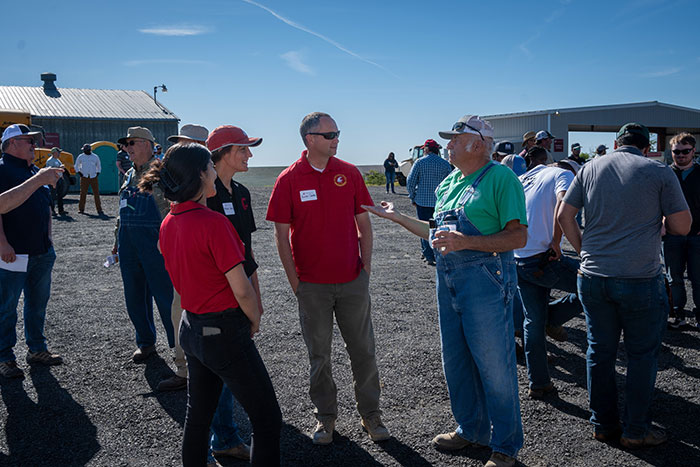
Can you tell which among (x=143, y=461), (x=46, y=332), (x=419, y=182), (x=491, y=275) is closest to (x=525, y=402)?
(x=491, y=275)

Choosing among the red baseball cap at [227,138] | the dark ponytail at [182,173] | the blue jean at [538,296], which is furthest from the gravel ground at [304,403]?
the red baseball cap at [227,138]

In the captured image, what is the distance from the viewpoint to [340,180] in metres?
3.85

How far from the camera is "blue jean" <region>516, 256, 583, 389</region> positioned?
175 inches

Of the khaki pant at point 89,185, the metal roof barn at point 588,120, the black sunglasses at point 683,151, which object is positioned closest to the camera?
the black sunglasses at point 683,151

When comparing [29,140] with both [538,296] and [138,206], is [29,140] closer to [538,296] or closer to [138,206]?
[138,206]

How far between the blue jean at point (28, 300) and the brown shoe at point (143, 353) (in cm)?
93

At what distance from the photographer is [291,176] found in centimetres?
384

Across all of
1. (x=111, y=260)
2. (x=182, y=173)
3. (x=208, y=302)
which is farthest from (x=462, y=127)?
(x=111, y=260)

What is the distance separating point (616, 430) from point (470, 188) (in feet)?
6.66

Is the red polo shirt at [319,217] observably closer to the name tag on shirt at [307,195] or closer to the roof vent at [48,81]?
the name tag on shirt at [307,195]

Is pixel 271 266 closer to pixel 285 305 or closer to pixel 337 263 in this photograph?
pixel 285 305

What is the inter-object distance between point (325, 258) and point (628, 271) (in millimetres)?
1996

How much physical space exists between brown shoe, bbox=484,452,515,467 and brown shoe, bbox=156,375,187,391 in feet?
8.79

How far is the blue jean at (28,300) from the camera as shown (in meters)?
5.07
